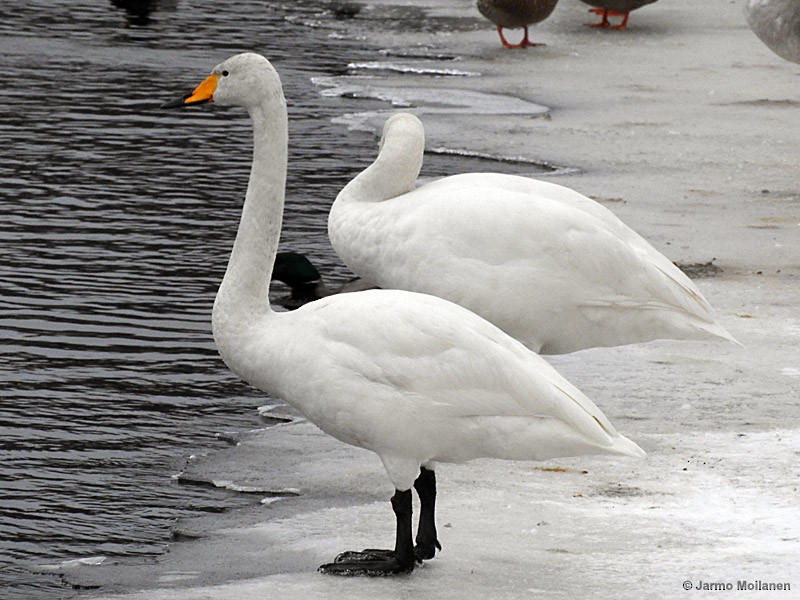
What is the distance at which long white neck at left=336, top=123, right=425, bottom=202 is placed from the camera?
643cm

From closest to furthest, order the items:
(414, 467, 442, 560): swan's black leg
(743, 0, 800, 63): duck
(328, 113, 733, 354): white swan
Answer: (414, 467, 442, 560): swan's black leg, (328, 113, 733, 354): white swan, (743, 0, 800, 63): duck

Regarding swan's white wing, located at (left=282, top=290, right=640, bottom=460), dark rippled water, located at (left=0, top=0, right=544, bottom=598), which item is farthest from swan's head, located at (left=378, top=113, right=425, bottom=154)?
swan's white wing, located at (left=282, top=290, right=640, bottom=460)

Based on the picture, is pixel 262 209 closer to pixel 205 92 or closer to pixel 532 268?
pixel 205 92

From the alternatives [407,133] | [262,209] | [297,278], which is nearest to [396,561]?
[262,209]

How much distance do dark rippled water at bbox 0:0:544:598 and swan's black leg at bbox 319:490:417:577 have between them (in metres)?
0.88

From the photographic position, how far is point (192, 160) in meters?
11.4

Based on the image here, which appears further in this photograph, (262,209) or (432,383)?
(262,209)

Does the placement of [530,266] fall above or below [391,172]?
below

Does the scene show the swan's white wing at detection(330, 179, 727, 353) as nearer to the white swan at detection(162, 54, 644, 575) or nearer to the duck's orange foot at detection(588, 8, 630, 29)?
the white swan at detection(162, 54, 644, 575)

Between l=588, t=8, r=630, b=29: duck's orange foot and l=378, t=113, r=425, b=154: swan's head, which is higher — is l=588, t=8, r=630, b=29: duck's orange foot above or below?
below

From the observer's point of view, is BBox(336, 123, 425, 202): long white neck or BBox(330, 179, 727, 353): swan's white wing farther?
BBox(336, 123, 425, 202): long white neck

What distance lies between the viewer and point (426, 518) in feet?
15.4

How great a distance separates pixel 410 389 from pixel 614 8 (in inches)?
563

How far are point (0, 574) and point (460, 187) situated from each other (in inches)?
94.5
